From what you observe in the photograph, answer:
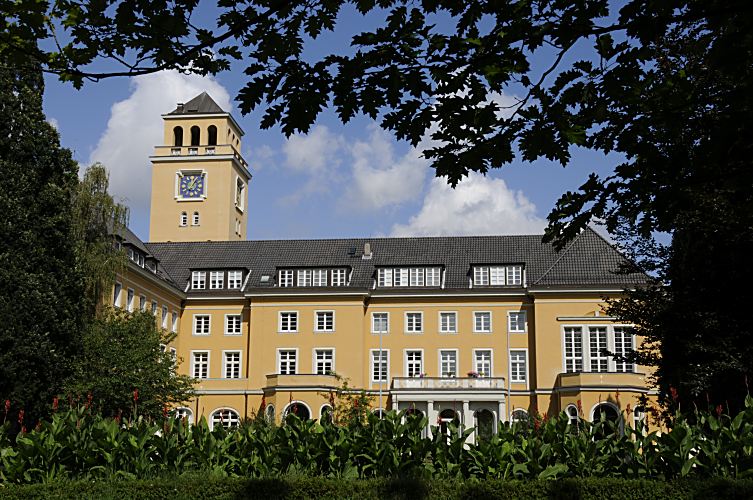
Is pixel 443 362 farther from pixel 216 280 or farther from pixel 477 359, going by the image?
pixel 216 280

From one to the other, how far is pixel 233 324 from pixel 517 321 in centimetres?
1613

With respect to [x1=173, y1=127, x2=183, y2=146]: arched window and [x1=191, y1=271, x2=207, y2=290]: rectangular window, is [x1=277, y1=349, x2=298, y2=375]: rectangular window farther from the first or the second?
[x1=173, y1=127, x2=183, y2=146]: arched window

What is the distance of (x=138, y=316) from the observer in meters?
35.3

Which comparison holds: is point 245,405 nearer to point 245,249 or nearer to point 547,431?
point 245,249

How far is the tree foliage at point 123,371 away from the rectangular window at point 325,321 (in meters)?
15.3

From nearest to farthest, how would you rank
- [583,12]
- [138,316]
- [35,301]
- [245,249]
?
[583,12]
[35,301]
[138,316]
[245,249]

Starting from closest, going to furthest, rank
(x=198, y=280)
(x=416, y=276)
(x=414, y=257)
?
(x=416, y=276), (x=414, y=257), (x=198, y=280)

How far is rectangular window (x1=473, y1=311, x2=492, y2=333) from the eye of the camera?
49.2 meters

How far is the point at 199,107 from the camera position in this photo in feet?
234

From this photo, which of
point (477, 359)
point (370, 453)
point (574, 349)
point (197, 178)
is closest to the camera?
point (370, 453)

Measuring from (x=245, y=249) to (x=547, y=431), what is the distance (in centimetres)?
4274

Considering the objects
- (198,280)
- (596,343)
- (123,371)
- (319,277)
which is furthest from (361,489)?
(198,280)

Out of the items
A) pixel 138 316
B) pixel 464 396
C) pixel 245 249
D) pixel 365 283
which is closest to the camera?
pixel 138 316

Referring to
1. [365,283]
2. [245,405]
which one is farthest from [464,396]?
[245,405]
